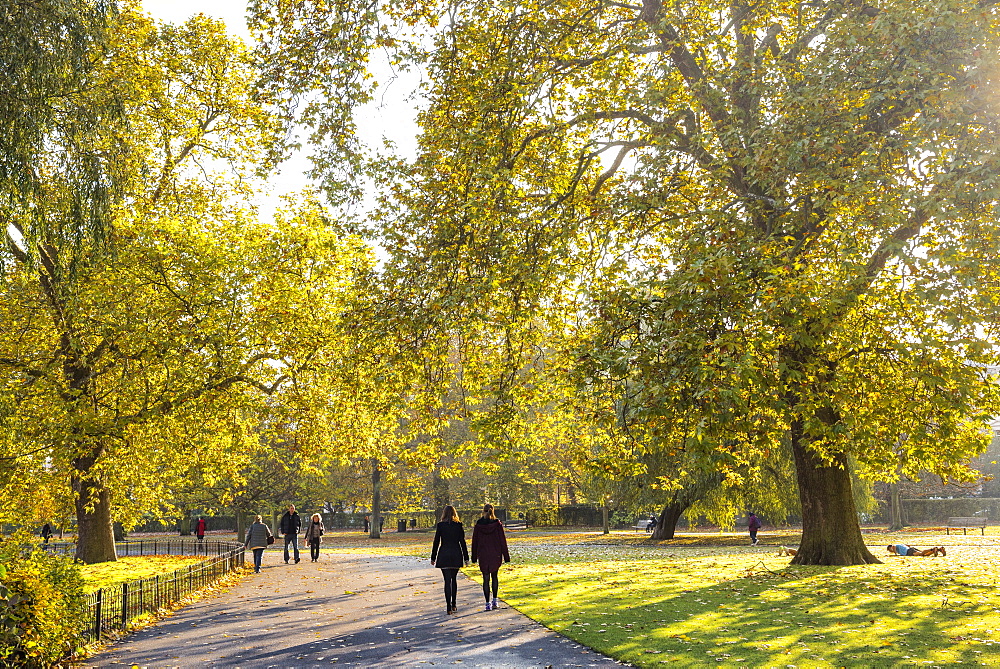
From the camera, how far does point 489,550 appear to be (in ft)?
49.0

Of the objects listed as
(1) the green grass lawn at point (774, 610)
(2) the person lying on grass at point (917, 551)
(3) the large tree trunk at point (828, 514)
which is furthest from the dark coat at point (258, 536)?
(2) the person lying on grass at point (917, 551)

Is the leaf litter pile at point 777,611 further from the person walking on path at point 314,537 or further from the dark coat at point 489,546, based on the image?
the person walking on path at point 314,537

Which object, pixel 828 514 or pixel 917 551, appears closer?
pixel 828 514

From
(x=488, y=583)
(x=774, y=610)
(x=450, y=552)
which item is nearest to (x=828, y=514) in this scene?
(x=774, y=610)

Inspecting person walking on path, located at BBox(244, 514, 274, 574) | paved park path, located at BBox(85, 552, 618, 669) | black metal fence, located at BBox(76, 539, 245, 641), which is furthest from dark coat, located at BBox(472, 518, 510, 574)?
person walking on path, located at BBox(244, 514, 274, 574)

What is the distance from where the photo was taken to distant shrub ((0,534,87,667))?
8961 millimetres

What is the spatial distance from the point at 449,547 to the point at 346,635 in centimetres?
288

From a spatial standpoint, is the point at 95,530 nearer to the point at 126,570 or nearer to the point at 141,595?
the point at 126,570

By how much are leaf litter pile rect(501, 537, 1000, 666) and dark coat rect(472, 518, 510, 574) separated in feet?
3.24

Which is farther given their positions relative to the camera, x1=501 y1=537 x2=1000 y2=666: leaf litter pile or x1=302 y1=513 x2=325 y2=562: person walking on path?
x1=302 y1=513 x2=325 y2=562: person walking on path

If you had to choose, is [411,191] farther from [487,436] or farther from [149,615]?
[149,615]

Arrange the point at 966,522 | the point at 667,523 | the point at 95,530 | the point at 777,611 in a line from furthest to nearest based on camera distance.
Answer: the point at 966,522, the point at 667,523, the point at 95,530, the point at 777,611

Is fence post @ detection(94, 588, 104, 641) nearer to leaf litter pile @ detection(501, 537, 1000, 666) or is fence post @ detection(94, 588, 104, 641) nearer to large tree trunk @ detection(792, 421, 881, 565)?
leaf litter pile @ detection(501, 537, 1000, 666)

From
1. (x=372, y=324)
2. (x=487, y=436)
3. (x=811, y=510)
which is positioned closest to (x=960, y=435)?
(x=811, y=510)
